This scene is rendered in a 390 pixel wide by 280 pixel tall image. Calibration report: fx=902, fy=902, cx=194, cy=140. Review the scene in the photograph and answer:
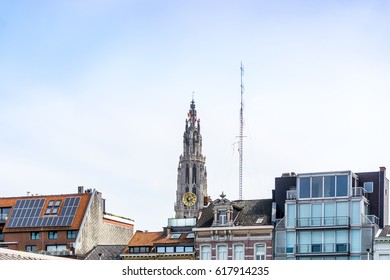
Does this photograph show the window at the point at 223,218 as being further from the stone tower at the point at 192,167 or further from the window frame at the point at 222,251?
the stone tower at the point at 192,167

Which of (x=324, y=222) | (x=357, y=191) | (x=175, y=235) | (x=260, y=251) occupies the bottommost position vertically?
(x=260, y=251)

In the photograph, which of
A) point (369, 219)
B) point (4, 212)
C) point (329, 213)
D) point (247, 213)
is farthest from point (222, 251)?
point (4, 212)

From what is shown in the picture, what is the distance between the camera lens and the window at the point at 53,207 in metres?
81.8

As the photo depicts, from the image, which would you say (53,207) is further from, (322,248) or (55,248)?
(322,248)

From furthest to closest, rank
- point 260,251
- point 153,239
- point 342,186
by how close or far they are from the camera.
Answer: point 153,239 < point 260,251 < point 342,186

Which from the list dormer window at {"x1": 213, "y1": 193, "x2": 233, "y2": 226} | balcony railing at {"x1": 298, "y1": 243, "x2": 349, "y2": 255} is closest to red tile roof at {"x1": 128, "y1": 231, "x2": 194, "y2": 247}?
dormer window at {"x1": 213, "y1": 193, "x2": 233, "y2": 226}

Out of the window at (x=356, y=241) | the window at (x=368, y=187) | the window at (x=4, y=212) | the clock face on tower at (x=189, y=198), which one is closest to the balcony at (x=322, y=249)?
the window at (x=356, y=241)

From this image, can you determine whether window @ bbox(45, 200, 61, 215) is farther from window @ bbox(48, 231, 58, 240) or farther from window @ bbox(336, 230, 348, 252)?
window @ bbox(336, 230, 348, 252)

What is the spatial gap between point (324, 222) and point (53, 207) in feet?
91.9

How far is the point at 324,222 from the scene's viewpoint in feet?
215

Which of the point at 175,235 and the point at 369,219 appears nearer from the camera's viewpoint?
the point at 369,219
